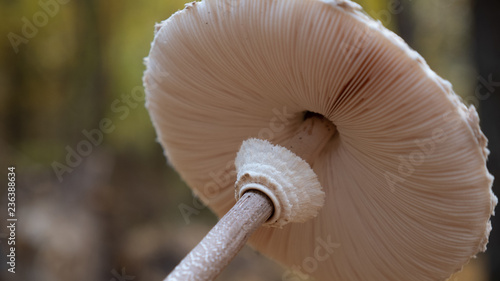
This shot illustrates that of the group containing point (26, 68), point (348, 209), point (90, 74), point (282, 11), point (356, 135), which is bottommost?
point (26, 68)

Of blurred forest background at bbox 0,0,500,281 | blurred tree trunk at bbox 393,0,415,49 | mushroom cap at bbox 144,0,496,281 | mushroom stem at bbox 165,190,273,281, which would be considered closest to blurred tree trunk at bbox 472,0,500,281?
blurred forest background at bbox 0,0,500,281

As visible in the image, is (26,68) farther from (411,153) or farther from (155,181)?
(411,153)

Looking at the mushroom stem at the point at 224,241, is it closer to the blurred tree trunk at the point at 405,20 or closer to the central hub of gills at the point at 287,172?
the central hub of gills at the point at 287,172

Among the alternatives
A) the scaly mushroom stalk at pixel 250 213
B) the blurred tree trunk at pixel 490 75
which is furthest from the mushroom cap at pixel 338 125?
the blurred tree trunk at pixel 490 75

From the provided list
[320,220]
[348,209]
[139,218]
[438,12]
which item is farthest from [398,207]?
[438,12]

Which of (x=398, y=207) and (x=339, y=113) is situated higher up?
(x=339, y=113)

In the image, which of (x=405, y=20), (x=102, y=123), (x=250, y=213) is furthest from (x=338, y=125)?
(x=102, y=123)

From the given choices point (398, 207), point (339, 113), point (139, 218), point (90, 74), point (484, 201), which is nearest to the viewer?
point (484, 201)
